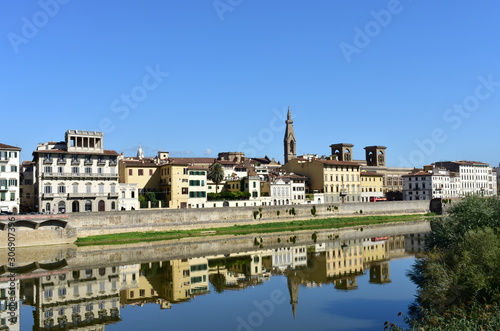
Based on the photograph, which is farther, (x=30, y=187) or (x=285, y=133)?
(x=285, y=133)

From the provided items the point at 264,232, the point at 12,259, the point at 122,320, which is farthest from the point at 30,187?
the point at 122,320

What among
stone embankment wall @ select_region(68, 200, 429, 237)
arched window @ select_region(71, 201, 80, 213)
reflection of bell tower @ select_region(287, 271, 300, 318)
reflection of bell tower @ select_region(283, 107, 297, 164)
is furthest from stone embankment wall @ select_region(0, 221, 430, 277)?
reflection of bell tower @ select_region(283, 107, 297, 164)

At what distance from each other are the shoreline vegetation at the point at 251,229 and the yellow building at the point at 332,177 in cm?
1134

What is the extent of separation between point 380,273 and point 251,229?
2736cm

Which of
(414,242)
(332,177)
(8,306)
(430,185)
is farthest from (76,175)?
(430,185)

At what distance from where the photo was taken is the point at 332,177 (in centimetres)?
9088

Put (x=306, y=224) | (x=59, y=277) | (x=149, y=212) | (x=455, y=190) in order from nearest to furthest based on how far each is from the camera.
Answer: (x=59, y=277)
(x=149, y=212)
(x=306, y=224)
(x=455, y=190)

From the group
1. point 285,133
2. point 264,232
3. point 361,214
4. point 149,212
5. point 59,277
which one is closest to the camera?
point 59,277

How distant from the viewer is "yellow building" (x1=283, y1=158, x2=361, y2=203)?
89500 millimetres

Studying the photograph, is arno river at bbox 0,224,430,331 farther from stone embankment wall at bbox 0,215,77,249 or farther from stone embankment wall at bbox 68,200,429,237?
stone embankment wall at bbox 68,200,429,237

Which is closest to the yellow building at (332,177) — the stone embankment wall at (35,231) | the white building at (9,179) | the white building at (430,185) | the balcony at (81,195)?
the white building at (430,185)

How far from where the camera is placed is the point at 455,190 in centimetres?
11481

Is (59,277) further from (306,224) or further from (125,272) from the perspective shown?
(306,224)

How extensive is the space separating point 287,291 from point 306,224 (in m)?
38.9
